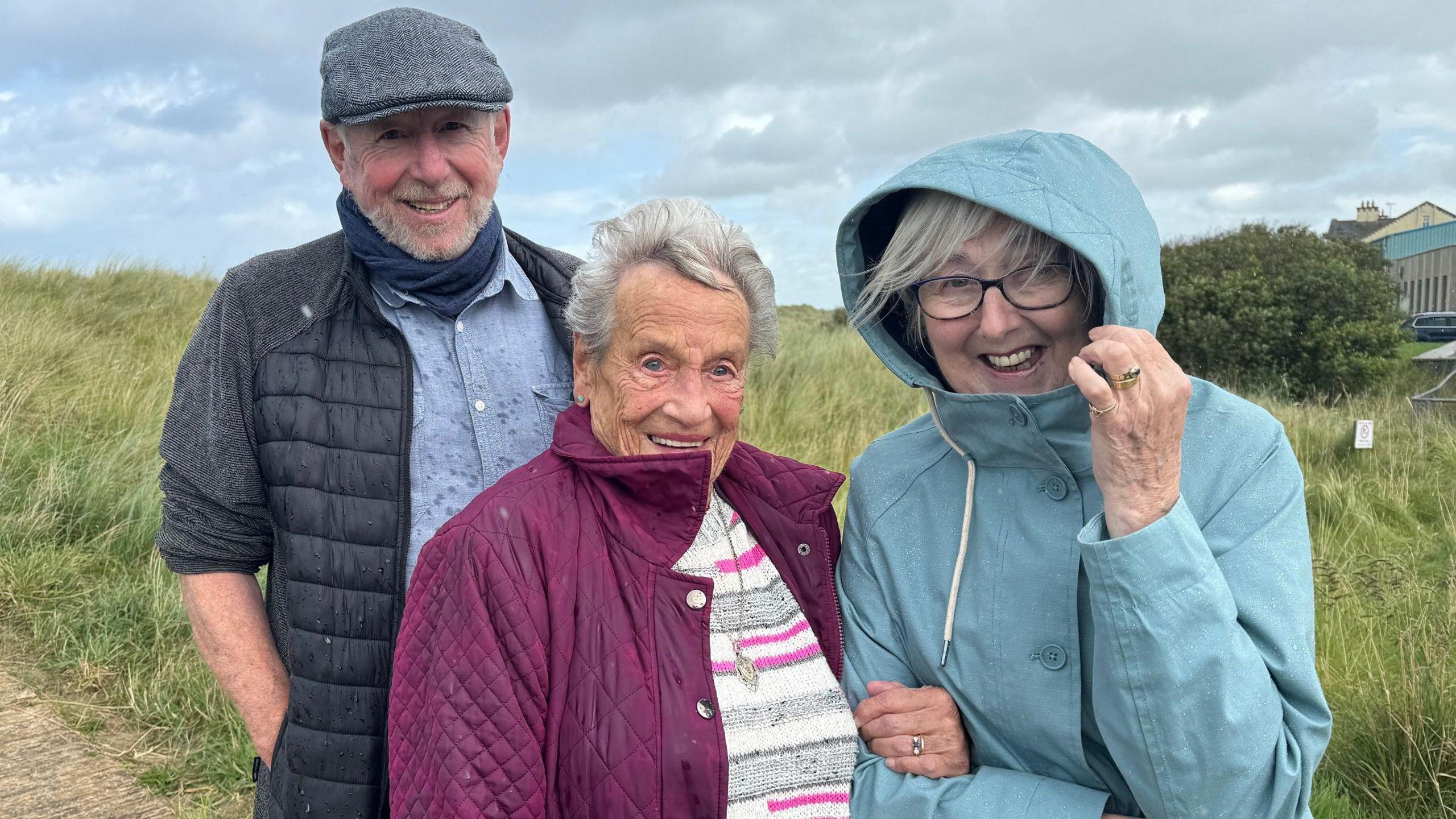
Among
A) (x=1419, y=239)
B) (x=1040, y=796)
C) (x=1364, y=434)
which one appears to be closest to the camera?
(x=1040, y=796)

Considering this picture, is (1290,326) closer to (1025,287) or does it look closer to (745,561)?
(1025,287)

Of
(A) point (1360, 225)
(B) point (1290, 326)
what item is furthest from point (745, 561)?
(A) point (1360, 225)

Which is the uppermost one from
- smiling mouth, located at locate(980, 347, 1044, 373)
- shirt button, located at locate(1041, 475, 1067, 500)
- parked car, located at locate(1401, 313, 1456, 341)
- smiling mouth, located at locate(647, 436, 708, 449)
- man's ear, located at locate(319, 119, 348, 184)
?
parked car, located at locate(1401, 313, 1456, 341)

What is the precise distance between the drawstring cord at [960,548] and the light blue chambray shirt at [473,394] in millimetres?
1019

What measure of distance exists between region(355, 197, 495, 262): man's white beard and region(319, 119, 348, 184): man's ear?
18 cm

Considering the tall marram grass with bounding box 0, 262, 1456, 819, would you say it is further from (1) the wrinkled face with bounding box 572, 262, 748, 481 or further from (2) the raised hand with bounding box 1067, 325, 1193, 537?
(1) the wrinkled face with bounding box 572, 262, 748, 481

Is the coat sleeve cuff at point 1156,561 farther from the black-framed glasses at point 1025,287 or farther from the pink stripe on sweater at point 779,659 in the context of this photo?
the pink stripe on sweater at point 779,659

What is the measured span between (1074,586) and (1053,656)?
0.47 ft

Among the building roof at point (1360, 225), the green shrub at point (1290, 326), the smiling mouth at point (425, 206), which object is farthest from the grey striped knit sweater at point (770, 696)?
the building roof at point (1360, 225)

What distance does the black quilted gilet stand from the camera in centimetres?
254

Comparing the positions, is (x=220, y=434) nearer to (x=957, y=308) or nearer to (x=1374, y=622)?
(x=957, y=308)

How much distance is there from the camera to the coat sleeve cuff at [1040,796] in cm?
203

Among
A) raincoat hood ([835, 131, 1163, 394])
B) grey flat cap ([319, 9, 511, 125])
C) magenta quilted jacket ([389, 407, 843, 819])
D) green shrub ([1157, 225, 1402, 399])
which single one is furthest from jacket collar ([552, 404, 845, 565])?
green shrub ([1157, 225, 1402, 399])

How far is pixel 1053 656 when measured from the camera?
2.10 metres
